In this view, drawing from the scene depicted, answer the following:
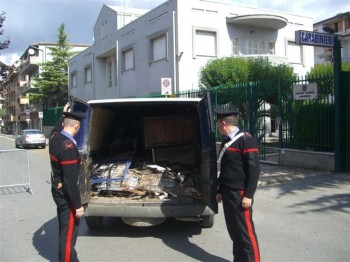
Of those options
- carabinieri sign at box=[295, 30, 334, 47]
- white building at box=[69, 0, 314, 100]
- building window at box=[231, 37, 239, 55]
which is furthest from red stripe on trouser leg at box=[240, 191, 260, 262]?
building window at box=[231, 37, 239, 55]

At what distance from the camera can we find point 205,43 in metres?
24.2

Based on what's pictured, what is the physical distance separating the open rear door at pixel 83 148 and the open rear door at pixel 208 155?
5.21ft

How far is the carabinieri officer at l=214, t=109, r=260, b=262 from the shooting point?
434 cm

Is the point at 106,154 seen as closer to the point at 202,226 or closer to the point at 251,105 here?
the point at 202,226

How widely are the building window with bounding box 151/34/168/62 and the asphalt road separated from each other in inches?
664

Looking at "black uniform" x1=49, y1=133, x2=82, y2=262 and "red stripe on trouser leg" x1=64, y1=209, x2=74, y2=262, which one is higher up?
"black uniform" x1=49, y1=133, x2=82, y2=262

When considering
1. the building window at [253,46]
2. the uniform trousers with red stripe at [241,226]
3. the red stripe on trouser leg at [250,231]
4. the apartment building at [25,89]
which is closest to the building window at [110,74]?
the apartment building at [25,89]

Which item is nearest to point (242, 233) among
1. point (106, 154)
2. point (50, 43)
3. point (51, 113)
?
point (106, 154)

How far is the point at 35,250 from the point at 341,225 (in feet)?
14.7

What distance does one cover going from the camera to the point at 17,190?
1067cm

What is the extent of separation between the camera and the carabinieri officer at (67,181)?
4.33 metres

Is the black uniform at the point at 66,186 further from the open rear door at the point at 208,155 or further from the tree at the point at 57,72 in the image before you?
the tree at the point at 57,72

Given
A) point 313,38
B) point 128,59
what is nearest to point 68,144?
point 313,38

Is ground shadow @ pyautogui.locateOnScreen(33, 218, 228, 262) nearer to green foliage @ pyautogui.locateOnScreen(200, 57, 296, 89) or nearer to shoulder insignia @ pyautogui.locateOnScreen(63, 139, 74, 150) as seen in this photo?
shoulder insignia @ pyautogui.locateOnScreen(63, 139, 74, 150)
